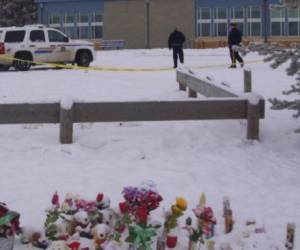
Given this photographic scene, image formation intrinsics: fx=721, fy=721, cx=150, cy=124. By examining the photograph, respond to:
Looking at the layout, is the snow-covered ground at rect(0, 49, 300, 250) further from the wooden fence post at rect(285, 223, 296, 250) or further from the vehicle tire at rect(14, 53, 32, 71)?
the vehicle tire at rect(14, 53, 32, 71)

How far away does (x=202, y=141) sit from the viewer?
9133mm

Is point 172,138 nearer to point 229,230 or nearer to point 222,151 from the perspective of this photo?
point 222,151

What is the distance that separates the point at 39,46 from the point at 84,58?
199cm

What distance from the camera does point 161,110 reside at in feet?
29.4

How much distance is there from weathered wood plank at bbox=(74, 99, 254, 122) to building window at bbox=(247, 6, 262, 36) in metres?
46.8

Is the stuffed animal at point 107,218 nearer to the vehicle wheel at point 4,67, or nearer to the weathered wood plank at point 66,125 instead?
the weathered wood plank at point 66,125

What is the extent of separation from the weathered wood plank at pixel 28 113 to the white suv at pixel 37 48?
19.9 meters

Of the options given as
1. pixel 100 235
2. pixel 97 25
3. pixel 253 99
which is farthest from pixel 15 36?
pixel 97 25

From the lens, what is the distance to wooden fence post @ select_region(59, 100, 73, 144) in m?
8.76

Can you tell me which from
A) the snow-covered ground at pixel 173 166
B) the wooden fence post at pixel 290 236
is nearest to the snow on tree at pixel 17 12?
the snow-covered ground at pixel 173 166

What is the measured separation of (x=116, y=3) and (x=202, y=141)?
51.8 meters

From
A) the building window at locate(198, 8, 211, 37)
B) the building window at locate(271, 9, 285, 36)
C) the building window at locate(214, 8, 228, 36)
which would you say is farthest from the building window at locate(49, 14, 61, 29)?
the building window at locate(271, 9, 285, 36)

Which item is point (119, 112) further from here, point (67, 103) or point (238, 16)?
point (238, 16)

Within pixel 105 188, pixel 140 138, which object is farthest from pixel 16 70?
pixel 105 188
